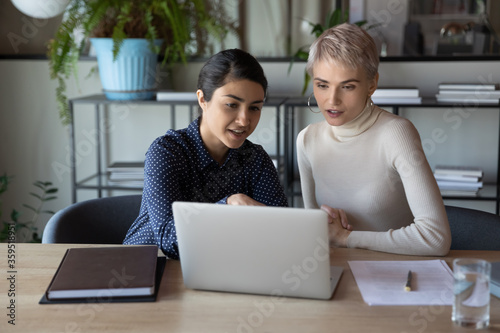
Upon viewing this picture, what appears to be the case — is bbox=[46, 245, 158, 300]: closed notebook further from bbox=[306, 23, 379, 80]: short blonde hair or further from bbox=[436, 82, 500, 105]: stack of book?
bbox=[436, 82, 500, 105]: stack of book

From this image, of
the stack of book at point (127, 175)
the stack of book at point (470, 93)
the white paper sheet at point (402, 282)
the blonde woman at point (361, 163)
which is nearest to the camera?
the white paper sheet at point (402, 282)

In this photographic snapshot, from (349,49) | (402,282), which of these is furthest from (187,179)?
(402,282)

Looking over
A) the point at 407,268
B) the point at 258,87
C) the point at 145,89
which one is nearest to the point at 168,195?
the point at 258,87

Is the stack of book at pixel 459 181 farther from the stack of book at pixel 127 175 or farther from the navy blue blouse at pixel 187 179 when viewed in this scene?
the stack of book at pixel 127 175

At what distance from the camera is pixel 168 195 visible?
1.50 meters

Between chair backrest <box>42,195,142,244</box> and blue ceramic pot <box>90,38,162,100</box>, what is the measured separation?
3.50 feet

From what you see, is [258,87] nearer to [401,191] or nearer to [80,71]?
[401,191]

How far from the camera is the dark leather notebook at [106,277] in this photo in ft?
3.79

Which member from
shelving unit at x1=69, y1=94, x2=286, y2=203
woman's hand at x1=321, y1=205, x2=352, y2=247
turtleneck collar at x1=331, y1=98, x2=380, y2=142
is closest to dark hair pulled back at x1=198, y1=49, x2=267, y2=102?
turtleneck collar at x1=331, y1=98, x2=380, y2=142

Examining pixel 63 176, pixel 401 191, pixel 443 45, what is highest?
pixel 443 45

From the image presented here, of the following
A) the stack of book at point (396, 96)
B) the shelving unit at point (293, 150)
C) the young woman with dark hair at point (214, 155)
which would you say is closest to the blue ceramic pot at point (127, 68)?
the shelving unit at point (293, 150)

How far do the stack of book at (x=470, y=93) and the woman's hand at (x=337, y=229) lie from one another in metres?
1.34

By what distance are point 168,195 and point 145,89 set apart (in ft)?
4.75

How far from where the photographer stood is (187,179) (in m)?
1.63
